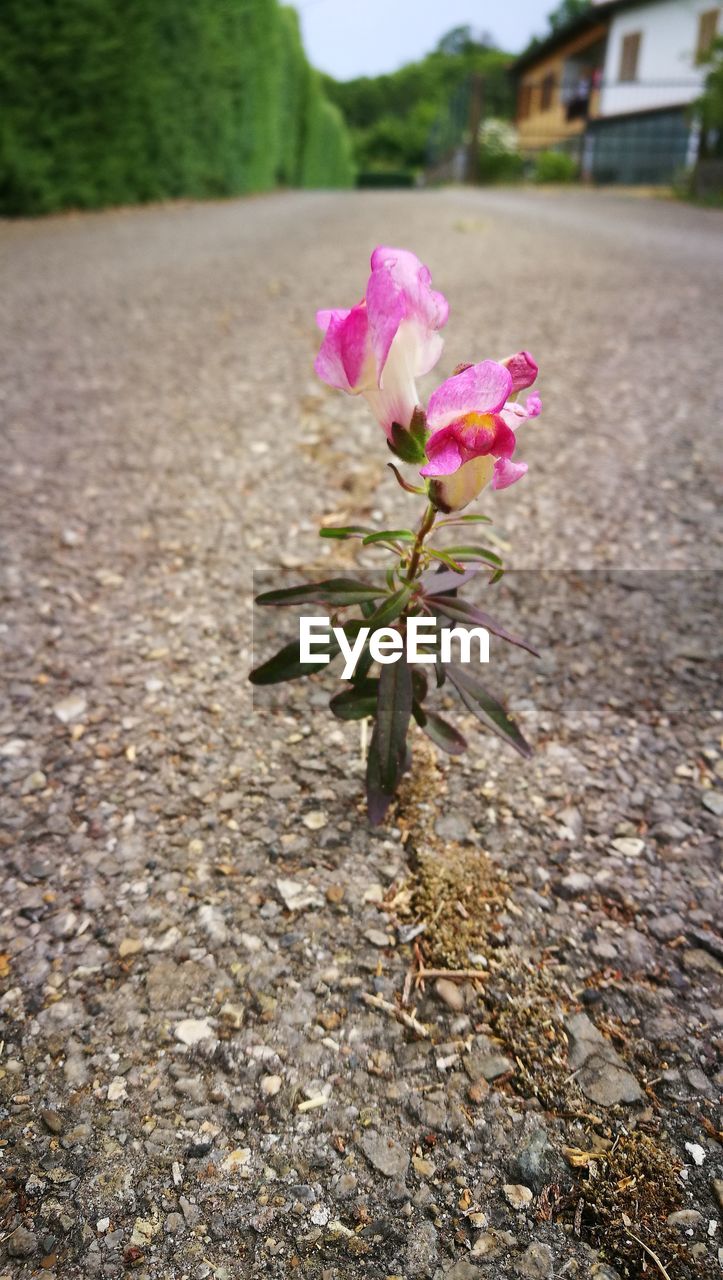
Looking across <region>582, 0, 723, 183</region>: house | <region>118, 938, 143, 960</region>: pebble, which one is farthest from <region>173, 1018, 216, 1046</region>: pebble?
<region>582, 0, 723, 183</region>: house

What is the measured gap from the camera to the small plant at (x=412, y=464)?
0.90m

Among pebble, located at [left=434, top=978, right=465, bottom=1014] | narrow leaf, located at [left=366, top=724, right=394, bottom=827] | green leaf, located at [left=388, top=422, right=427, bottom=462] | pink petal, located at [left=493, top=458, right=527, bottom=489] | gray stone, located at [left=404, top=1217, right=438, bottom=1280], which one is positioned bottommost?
gray stone, located at [left=404, top=1217, right=438, bottom=1280]

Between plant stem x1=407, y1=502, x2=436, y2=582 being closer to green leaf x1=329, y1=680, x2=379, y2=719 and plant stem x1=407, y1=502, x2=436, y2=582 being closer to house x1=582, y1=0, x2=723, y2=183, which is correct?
green leaf x1=329, y1=680, x2=379, y2=719

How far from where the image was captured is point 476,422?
90 centimetres

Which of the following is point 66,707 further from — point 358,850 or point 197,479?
point 197,479

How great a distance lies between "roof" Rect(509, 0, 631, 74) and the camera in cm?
1858

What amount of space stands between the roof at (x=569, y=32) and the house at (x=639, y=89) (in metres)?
0.03

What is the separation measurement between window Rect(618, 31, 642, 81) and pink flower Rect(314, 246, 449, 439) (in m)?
22.4

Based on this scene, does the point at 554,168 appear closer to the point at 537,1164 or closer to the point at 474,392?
the point at 474,392

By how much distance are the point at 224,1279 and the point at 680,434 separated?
97.4 inches

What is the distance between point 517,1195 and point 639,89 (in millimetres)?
22078

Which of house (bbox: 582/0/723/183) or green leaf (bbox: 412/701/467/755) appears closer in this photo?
green leaf (bbox: 412/701/467/755)

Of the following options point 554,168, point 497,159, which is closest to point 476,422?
point 554,168

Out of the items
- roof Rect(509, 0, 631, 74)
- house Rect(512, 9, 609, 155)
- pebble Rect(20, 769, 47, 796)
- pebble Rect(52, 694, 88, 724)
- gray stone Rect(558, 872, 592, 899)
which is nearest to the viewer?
gray stone Rect(558, 872, 592, 899)
